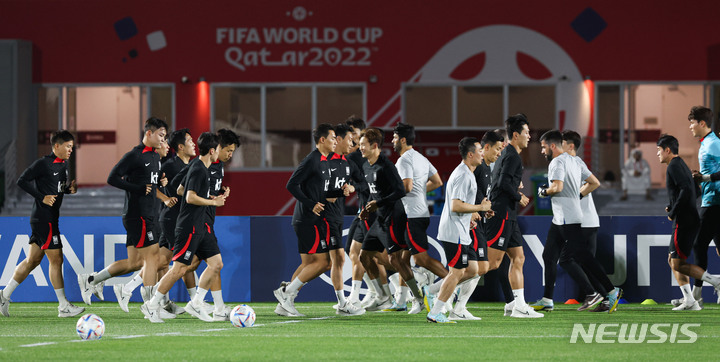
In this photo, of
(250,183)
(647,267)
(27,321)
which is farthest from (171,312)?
(250,183)

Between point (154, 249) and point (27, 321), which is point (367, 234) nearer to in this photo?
point (154, 249)

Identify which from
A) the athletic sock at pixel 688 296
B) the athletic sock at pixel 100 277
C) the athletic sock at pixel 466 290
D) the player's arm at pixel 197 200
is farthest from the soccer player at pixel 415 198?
the athletic sock at pixel 100 277

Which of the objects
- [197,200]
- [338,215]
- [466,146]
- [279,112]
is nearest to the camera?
[466,146]

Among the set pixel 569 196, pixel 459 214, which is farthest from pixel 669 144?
pixel 459 214

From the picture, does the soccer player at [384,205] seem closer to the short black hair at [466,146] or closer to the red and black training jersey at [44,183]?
the short black hair at [466,146]

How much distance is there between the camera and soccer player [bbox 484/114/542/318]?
11086mm

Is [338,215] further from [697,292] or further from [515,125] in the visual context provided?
[697,292]

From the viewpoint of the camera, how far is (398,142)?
37.9 ft

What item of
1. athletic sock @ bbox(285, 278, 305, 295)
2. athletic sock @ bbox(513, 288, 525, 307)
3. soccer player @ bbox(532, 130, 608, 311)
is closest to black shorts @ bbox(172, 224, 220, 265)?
athletic sock @ bbox(285, 278, 305, 295)

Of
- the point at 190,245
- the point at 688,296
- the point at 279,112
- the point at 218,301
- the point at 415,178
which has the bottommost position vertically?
the point at 688,296

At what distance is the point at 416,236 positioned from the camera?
1112cm

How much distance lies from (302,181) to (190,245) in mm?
1454

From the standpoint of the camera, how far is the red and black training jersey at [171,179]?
38.6 ft

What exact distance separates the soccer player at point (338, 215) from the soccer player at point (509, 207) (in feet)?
5.12
